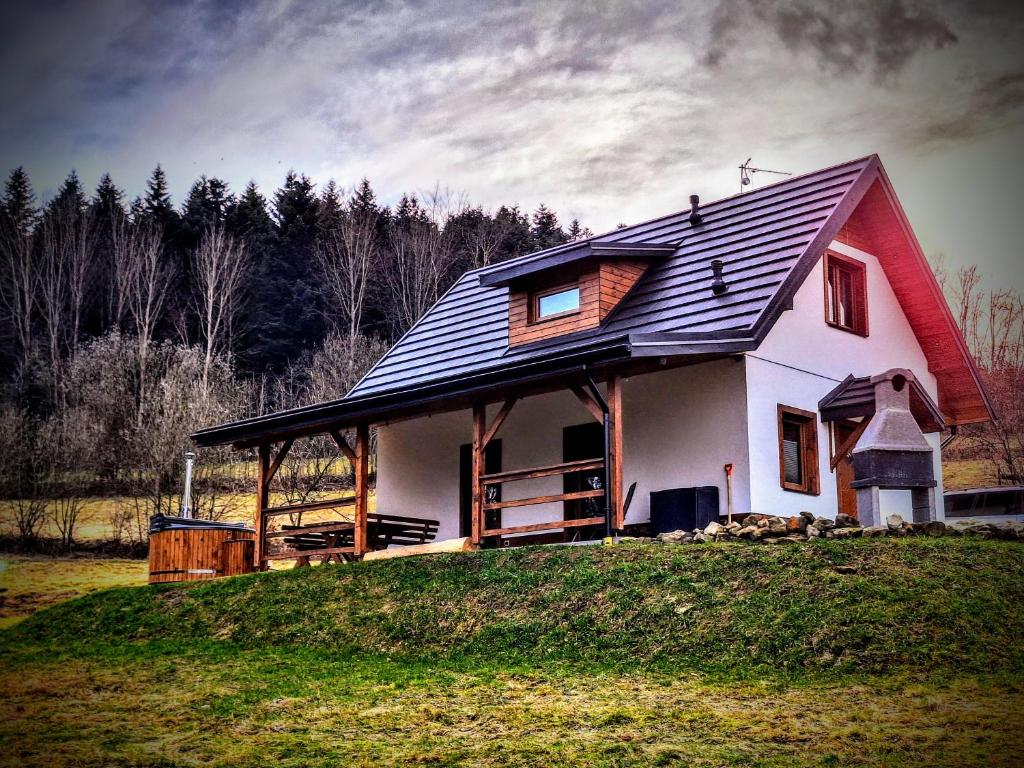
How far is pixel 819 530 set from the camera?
1403 centimetres

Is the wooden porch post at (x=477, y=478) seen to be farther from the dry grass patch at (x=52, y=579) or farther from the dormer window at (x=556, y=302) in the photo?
the dry grass patch at (x=52, y=579)

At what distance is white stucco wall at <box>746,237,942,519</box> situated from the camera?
1616 cm

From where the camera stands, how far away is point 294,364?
155 ft

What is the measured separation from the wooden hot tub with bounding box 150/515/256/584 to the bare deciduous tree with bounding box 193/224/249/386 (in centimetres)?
2796

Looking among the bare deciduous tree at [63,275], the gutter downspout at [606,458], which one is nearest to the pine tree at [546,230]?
the bare deciduous tree at [63,275]

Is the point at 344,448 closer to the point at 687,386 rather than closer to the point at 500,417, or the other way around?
the point at 500,417

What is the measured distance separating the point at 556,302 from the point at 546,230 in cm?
2940

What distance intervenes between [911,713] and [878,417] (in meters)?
6.36

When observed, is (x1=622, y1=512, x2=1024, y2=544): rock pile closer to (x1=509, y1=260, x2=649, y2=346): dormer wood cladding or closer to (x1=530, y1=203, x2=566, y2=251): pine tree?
(x1=509, y1=260, x2=649, y2=346): dormer wood cladding

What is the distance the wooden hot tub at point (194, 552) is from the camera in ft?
60.4

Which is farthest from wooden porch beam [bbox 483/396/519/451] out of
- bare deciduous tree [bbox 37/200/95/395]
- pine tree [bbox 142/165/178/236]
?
pine tree [bbox 142/165/178/236]

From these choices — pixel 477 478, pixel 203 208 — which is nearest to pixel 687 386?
pixel 477 478

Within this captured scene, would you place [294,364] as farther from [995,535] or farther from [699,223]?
[995,535]

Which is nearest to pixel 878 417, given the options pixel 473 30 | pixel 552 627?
pixel 552 627
